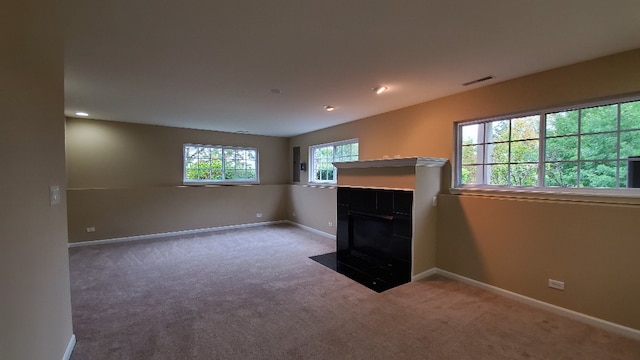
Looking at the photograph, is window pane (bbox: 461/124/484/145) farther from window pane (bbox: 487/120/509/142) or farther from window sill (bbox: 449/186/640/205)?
window sill (bbox: 449/186/640/205)

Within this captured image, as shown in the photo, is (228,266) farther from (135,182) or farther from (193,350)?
(135,182)

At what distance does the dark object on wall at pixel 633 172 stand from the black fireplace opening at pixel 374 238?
192 centimetres

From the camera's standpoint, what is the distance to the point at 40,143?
165 centimetres

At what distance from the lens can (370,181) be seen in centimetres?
401

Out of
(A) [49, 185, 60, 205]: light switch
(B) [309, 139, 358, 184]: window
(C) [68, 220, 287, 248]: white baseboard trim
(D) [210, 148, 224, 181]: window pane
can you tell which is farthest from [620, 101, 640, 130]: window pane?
(D) [210, 148, 224, 181]: window pane

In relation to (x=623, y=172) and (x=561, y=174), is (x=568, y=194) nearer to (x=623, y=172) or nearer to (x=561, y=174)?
(x=561, y=174)

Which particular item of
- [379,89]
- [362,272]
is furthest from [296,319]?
[379,89]

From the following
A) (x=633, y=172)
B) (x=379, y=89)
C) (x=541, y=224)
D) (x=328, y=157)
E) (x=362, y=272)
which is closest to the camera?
(x=633, y=172)

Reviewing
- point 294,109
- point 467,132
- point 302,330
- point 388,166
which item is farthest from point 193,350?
point 467,132

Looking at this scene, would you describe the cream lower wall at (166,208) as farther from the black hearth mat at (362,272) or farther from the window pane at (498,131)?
the window pane at (498,131)

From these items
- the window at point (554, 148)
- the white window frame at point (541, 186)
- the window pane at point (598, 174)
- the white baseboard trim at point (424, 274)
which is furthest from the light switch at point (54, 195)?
the window pane at point (598, 174)

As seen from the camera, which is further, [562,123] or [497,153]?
[497,153]

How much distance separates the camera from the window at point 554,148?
8.11ft

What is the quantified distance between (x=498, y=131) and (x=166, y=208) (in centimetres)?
612
